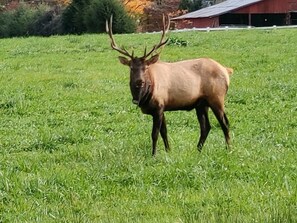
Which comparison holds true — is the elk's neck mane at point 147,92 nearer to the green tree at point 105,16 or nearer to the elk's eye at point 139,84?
the elk's eye at point 139,84

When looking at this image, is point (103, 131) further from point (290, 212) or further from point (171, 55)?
point (171, 55)

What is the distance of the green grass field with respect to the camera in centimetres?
717

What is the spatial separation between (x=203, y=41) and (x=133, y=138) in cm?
1800

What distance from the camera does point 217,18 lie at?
61.3 m

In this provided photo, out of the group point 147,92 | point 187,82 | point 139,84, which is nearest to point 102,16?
point 187,82

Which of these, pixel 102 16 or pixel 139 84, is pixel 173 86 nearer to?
pixel 139 84

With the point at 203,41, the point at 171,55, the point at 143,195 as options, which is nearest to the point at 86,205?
the point at 143,195

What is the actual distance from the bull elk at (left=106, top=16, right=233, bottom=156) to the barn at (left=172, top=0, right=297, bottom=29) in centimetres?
5040

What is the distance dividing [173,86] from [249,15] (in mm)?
52790

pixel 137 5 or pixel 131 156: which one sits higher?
pixel 137 5

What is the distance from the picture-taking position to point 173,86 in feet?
33.1

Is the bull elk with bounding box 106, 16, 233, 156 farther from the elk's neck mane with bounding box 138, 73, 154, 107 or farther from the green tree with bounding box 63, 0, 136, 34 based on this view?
the green tree with bounding box 63, 0, 136, 34

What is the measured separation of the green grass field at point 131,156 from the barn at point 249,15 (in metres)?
41.1

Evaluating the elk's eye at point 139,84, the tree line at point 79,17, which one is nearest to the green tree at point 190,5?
the tree line at point 79,17
